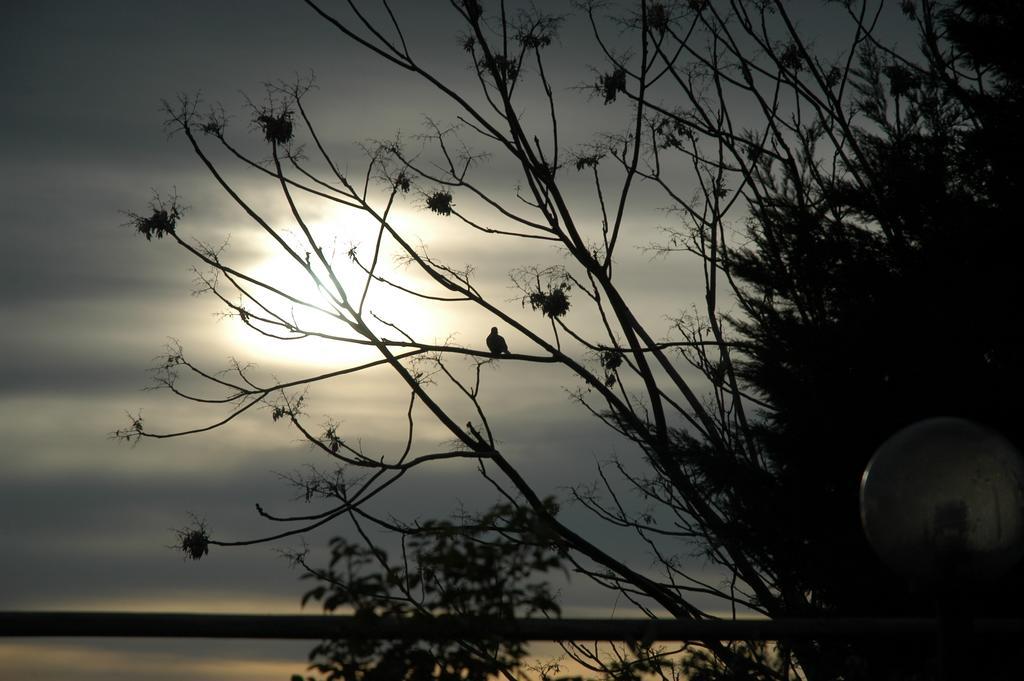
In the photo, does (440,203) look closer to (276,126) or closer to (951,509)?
(276,126)

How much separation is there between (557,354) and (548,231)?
1.05 meters

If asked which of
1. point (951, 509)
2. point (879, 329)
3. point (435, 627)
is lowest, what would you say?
point (435, 627)

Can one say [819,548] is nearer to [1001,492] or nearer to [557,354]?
[557,354]

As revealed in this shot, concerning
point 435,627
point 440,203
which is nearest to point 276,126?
point 440,203

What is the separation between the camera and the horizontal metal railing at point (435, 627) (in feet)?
9.11

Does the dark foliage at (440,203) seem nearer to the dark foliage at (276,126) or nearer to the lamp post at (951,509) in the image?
the dark foliage at (276,126)

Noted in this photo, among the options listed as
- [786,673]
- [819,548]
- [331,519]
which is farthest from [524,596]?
[331,519]

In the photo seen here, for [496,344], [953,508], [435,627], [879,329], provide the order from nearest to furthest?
[953,508]
[435,627]
[879,329]
[496,344]

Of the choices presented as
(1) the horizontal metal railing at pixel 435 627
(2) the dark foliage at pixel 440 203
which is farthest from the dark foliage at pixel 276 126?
(1) the horizontal metal railing at pixel 435 627

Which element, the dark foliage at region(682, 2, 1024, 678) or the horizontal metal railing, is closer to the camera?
the horizontal metal railing

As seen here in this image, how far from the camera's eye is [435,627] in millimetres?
3137

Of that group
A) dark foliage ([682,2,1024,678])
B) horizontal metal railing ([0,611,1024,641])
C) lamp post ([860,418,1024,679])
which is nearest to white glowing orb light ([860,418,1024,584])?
lamp post ([860,418,1024,679])

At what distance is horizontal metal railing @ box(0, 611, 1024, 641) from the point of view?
278cm

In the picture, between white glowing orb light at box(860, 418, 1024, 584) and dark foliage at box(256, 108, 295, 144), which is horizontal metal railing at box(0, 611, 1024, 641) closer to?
white glowing orb light at box(860, 418, 1024, 584)
